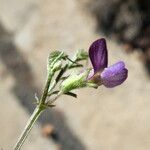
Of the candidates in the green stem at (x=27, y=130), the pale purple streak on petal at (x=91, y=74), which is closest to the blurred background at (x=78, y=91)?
the pale purple streak on petal at (x=91, y=74)

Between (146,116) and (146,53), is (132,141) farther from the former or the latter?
(146,53)

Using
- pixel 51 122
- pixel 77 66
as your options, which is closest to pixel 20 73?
pixel 51 122

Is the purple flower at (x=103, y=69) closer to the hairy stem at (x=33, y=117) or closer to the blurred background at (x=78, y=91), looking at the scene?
the hairy stem at (x=33, y=117)

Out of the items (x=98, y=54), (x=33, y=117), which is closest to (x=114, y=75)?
(x=98, y=54)

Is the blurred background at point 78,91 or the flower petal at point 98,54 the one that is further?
the blurred background at point 78,91

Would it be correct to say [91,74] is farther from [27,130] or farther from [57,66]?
[27,130]

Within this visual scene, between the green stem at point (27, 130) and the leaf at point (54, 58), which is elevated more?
the leaf at point (54, 58)

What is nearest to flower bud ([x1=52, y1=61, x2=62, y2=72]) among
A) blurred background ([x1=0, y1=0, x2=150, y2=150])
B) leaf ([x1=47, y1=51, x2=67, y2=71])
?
leaf ([x1=47, y1=51, x2=67, y2=71])

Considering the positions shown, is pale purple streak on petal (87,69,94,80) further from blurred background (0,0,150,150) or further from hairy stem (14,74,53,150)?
blurred background (0,0,150,150)
